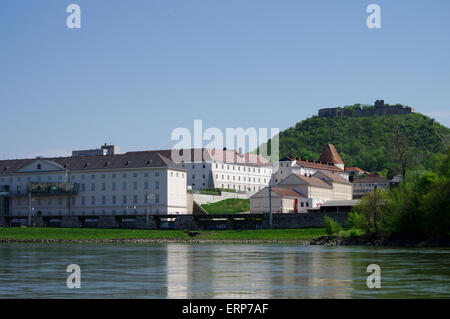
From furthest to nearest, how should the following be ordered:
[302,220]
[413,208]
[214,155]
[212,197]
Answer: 1. [214,155]
2. [212,197]
3. [302,220]
4. [413,208]

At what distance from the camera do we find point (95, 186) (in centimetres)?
11756

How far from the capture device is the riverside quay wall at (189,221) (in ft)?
298

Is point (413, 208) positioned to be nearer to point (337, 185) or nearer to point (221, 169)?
point (221, 169)

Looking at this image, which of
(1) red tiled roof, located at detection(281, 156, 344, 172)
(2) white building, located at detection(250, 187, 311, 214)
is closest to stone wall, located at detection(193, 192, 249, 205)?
(2) white building, located at detection(250, 187, 311, 214)

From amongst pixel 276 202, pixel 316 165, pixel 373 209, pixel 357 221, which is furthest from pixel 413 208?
pixel 316 165

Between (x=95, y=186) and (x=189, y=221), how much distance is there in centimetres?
2446

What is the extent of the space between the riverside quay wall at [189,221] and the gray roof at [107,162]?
10.4 meters

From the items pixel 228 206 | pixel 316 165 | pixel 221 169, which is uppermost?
pixel 316 165

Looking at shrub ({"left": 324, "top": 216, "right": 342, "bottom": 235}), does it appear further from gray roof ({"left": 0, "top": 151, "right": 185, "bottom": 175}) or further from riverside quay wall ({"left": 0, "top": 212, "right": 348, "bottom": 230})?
gray roof ({"left": 0, "top": 151, "right": 185, "bottom": 175})

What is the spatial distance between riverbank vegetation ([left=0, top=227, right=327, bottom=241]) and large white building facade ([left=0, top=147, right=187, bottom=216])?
13438 mm

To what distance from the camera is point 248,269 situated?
36.7 meters

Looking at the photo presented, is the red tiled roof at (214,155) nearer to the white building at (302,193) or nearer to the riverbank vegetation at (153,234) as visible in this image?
the white building at (302,193)

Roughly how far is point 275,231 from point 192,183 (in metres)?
61.3

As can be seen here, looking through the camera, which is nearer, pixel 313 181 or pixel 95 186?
pixel 95 186
